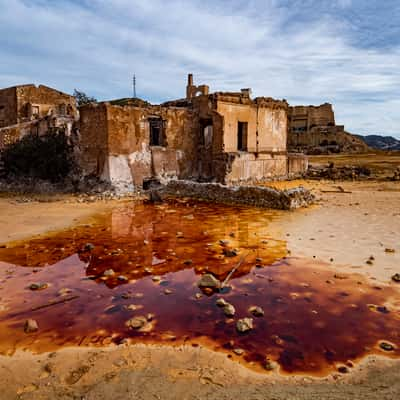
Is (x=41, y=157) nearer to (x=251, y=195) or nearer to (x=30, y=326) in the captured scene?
(x=251, y=195)

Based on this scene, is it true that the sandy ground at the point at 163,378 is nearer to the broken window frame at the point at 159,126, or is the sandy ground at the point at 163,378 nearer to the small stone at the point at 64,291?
the small stone at the point at 64,291

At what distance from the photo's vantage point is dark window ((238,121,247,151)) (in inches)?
671

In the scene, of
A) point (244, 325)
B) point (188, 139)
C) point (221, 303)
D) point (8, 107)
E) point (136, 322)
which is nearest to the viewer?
point (244, 325)

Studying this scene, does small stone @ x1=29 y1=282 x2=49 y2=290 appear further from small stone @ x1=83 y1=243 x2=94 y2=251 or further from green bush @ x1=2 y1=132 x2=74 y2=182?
green bush @ x1=2 y1=132 x2=74 y2=182

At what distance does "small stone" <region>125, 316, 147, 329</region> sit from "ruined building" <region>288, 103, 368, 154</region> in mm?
38541

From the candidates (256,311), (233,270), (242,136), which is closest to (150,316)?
(256,311)

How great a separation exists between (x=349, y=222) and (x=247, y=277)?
4714mm

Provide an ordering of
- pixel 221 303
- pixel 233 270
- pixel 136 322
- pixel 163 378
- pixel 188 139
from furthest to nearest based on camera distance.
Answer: pixel 188 139 → pixel 233 270 → pixel 221 303 → pixel 136 322 → pixel 163 378

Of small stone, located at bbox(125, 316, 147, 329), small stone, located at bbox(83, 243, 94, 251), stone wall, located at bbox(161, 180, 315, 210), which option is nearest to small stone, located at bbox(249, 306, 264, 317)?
small stone, located at bbox(125, 316, 147, 329)

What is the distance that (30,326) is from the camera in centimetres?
387

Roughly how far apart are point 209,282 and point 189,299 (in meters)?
0.49

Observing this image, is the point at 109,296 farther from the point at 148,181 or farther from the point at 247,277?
the point at 148,181

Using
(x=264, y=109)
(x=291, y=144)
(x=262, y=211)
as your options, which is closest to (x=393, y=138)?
(x=291, y=144)

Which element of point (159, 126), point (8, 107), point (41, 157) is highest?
point (8, 107)
